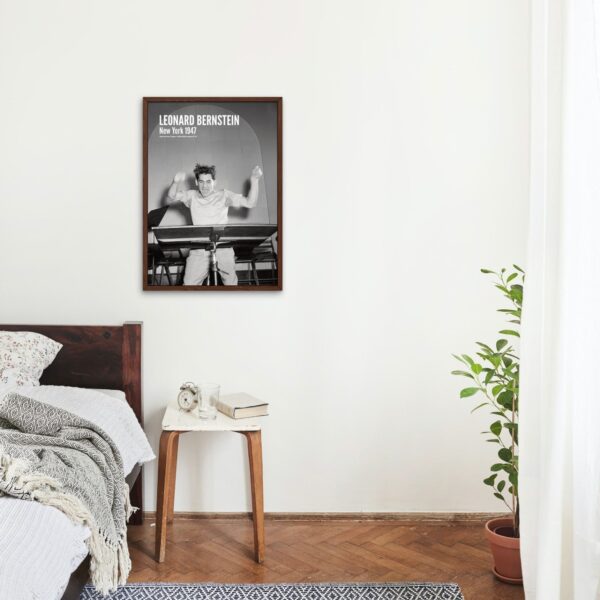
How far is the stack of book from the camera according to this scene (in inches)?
105

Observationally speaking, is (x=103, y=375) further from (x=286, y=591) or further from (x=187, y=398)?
(x=286, y=591)

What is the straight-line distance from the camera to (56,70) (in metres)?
2.96

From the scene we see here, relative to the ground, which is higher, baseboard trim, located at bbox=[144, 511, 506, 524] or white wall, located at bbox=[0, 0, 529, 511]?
white wall, located at bbox=[0, 0, 529, 511]

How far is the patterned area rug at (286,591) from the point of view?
2.33 metres

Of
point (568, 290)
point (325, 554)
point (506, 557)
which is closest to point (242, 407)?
point (325, 554)

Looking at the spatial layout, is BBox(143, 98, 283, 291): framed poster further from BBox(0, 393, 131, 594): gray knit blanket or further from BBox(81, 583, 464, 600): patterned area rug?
BBox(81, 583, 464, 600): patterned area rug

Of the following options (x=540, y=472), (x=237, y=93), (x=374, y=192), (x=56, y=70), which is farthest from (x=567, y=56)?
(x=56, y=70)

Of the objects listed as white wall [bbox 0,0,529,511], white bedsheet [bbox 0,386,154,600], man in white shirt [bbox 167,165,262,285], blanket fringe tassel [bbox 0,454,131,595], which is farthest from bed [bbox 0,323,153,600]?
white bedsheet [bbox 0,386,154,600]

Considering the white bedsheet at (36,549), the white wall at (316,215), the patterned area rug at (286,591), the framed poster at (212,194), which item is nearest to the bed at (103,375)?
the white wall at (316,215)

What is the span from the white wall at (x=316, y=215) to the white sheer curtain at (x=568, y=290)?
134cm

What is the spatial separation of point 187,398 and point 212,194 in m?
0.85

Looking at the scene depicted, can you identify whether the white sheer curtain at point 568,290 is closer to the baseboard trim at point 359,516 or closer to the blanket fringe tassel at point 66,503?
the blanket fringe tassel at point 66,503

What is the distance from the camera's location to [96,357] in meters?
2.90

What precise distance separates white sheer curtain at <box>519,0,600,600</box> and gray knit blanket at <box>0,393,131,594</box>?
1105 millimetres
